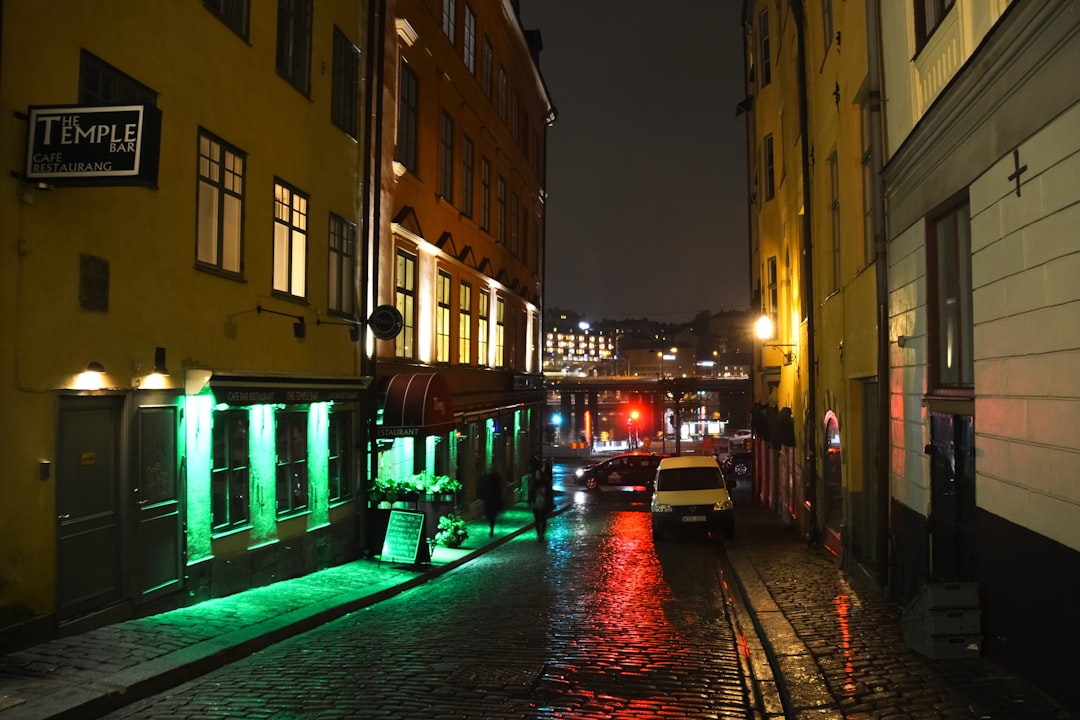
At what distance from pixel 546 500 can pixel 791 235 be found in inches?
338

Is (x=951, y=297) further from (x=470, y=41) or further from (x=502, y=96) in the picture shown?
(x=502, y=96)

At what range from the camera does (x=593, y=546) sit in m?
18.3

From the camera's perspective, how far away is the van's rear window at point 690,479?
19734 mm

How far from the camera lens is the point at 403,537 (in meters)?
14.4

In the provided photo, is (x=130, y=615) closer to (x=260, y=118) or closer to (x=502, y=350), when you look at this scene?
(x=260, y=118)

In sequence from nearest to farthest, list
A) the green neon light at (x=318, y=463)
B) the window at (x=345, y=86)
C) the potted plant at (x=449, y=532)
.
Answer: the green neon light at (x=318, y=463)
the window at (x=345, y=86)
the potted plant at (x=449, y=532)

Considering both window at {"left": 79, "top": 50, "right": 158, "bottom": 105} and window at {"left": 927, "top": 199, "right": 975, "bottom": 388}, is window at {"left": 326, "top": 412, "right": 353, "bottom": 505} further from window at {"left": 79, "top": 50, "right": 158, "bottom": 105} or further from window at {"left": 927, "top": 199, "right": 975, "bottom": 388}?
window at {"left": 927, "top": 199, "right": 975, "bottom": 388}

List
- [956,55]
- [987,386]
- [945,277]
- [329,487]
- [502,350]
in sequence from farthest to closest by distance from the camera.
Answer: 1. [502,350]
2. [329,487]
3. [945,277]
4. [956,55]
5. [987,386]

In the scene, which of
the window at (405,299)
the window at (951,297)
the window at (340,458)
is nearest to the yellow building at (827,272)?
the window at (951,297)

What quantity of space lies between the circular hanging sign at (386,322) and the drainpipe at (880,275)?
26.9 ft

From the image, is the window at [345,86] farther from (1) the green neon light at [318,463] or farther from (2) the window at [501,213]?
(2) the window at [501,213]

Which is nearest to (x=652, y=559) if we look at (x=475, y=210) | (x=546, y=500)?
(x=546, y=500)

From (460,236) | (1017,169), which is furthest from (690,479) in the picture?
(1017,169)

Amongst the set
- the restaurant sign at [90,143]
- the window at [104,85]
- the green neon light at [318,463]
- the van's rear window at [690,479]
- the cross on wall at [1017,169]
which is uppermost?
the window at [104,85]
